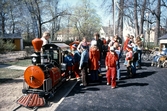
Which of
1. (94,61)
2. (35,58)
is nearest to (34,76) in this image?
(35,58)

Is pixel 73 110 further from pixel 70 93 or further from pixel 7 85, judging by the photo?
pixel 7 85

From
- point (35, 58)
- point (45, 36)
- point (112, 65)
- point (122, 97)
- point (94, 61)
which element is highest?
point (45, 36)

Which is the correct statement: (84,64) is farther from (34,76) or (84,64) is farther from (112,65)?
(34,76)

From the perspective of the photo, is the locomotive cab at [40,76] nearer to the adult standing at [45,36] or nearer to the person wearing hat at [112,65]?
the adult standing at [45,36]

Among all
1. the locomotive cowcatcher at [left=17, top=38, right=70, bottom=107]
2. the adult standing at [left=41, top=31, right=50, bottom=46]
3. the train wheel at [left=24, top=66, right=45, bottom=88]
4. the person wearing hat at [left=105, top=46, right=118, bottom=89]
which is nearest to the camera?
the locomotive cowcatcher at [left=17, top=38, right=70, bottom=107]

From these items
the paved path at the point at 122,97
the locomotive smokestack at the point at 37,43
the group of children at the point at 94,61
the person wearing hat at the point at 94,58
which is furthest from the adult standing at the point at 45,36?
the paved path at the point at 122,97

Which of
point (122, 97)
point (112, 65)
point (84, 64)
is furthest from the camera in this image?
point (84, 64)

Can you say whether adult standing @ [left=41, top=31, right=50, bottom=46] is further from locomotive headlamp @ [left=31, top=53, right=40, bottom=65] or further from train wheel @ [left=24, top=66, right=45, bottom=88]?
train wheel @ [left=24, top=66, right=45, bottom=88]

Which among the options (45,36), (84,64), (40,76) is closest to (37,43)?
(40,76)

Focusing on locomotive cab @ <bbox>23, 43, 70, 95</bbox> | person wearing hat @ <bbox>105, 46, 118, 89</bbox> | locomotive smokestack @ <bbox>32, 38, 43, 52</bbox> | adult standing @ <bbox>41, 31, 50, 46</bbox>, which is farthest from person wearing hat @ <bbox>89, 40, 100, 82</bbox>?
locomotive smokestack @ <bbox>32, 38, 43, 52</bbox>

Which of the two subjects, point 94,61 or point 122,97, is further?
point 94,61

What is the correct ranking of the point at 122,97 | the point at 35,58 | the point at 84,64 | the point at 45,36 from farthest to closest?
the point at 84,64, the point at 45,36, the point at 122,97, the point at 35,58

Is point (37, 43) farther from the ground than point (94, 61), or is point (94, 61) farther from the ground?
point (37, 43)

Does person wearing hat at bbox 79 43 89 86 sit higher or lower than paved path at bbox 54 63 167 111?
higher
